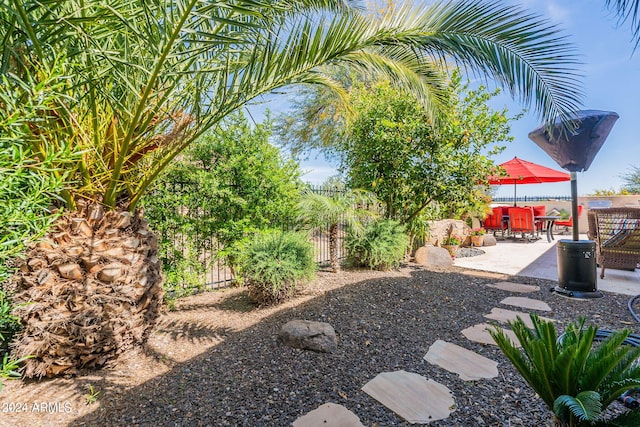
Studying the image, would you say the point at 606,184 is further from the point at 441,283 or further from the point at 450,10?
the point at 450,10

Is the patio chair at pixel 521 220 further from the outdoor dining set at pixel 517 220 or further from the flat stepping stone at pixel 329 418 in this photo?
the flat stepping stone at pixel 329 418

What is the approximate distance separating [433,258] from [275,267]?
3.74m

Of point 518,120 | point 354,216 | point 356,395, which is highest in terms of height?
point 518,120

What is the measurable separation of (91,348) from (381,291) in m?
3.01

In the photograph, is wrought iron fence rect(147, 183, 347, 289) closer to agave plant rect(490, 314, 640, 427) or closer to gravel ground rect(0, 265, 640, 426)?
gravel ground rect(0, 265, 640, 426)

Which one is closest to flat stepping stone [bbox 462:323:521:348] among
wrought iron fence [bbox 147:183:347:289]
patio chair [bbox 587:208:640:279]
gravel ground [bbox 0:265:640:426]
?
gravel ground [bbox 0:265:640:426]

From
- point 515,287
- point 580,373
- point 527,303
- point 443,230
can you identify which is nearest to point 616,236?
point 515,287

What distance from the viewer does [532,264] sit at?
6.04m

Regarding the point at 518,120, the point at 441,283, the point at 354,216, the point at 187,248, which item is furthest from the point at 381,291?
the point at 518,120

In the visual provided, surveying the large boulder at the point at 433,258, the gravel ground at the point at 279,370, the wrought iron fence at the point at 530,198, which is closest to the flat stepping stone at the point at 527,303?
the gravel ground at the point at 279,370

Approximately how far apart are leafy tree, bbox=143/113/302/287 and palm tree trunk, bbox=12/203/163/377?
1.32 meters

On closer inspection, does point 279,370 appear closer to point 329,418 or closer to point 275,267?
point 329,418

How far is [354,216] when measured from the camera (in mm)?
4934

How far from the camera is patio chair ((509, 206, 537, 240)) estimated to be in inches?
345
